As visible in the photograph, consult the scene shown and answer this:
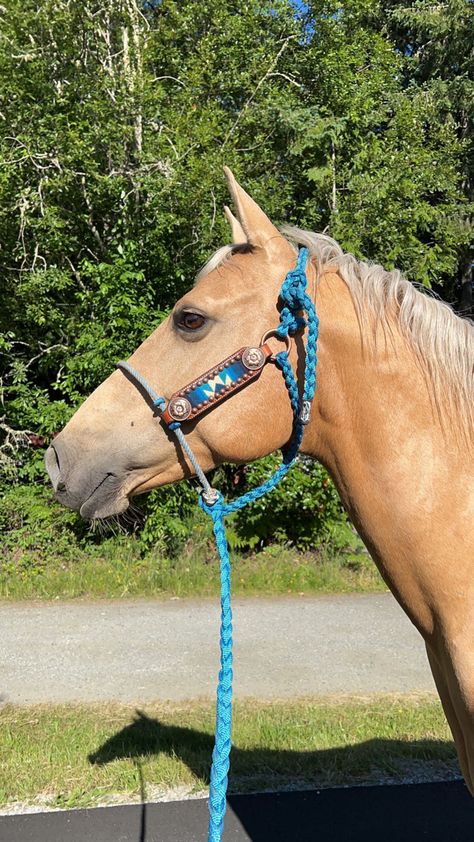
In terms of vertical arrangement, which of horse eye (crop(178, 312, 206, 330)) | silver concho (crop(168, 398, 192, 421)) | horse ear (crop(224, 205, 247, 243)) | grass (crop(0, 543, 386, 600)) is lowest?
grass (crop(0, 543, 386, 600))

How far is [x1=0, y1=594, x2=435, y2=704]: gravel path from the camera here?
464 cm

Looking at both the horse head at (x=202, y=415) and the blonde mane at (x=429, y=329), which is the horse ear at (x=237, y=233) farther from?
the blonde mane at (x=429, y=329)

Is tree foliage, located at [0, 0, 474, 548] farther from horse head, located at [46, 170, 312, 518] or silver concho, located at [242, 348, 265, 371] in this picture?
silver concho, located at [242, 348, 265, 371]

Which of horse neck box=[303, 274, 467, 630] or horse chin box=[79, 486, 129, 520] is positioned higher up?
horse neck box=[303, 274, 467, 630]

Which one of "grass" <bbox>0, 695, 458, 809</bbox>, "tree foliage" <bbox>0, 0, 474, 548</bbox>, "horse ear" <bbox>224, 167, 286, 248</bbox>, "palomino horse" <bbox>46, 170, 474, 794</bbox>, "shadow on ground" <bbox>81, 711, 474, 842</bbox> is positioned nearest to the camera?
"palomino horse" <bbox>46, 170, 474, 794</bbox>

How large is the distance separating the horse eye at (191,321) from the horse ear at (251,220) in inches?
10.9

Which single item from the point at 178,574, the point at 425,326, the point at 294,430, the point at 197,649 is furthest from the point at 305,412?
the point at 178,574

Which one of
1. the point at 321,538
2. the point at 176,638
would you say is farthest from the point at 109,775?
the point at 321,538

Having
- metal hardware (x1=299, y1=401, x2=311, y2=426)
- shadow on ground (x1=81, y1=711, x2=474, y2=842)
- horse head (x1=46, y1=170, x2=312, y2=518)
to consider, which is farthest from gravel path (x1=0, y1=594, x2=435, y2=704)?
metal hardware (x1=299, y1=401, x2=311, y2=426)

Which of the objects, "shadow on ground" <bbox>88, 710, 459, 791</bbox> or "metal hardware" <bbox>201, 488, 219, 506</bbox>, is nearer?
"metal hardware" <bbox>201, 488, 219, 506</bbox>

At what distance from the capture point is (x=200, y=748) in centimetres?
374

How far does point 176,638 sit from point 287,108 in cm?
654

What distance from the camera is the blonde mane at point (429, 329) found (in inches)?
68.2

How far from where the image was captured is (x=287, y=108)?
7801mm
